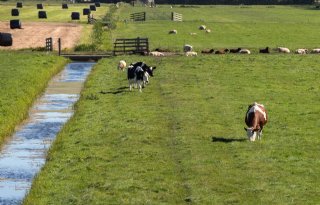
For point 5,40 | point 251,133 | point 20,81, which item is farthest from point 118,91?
point 5,40

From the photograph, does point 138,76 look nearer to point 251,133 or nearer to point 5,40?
point 251,133

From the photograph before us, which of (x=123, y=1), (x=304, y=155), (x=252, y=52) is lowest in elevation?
(x=123, y=1)

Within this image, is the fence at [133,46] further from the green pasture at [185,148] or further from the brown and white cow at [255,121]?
the brown and white cow at [255,121]

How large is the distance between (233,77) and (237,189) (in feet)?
80.5

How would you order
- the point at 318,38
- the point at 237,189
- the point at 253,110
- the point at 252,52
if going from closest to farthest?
1. the point at 237,189
2. the point at 253,110
3. the point at 252,52
4. the point at 318,38

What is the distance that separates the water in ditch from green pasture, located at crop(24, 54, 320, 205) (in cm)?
56

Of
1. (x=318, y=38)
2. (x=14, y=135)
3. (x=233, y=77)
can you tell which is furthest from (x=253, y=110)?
(x=318, y=38)

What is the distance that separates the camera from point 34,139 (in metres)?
29.2

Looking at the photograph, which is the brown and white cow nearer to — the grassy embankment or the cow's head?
the cow's head

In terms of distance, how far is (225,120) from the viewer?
30234 millimetres

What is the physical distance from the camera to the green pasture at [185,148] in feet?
67.5

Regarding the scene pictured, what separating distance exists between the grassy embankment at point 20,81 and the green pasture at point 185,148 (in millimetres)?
2338

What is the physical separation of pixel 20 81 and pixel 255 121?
18.3 meters

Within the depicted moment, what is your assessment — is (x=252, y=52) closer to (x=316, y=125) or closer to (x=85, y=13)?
(x=316, y=125)
